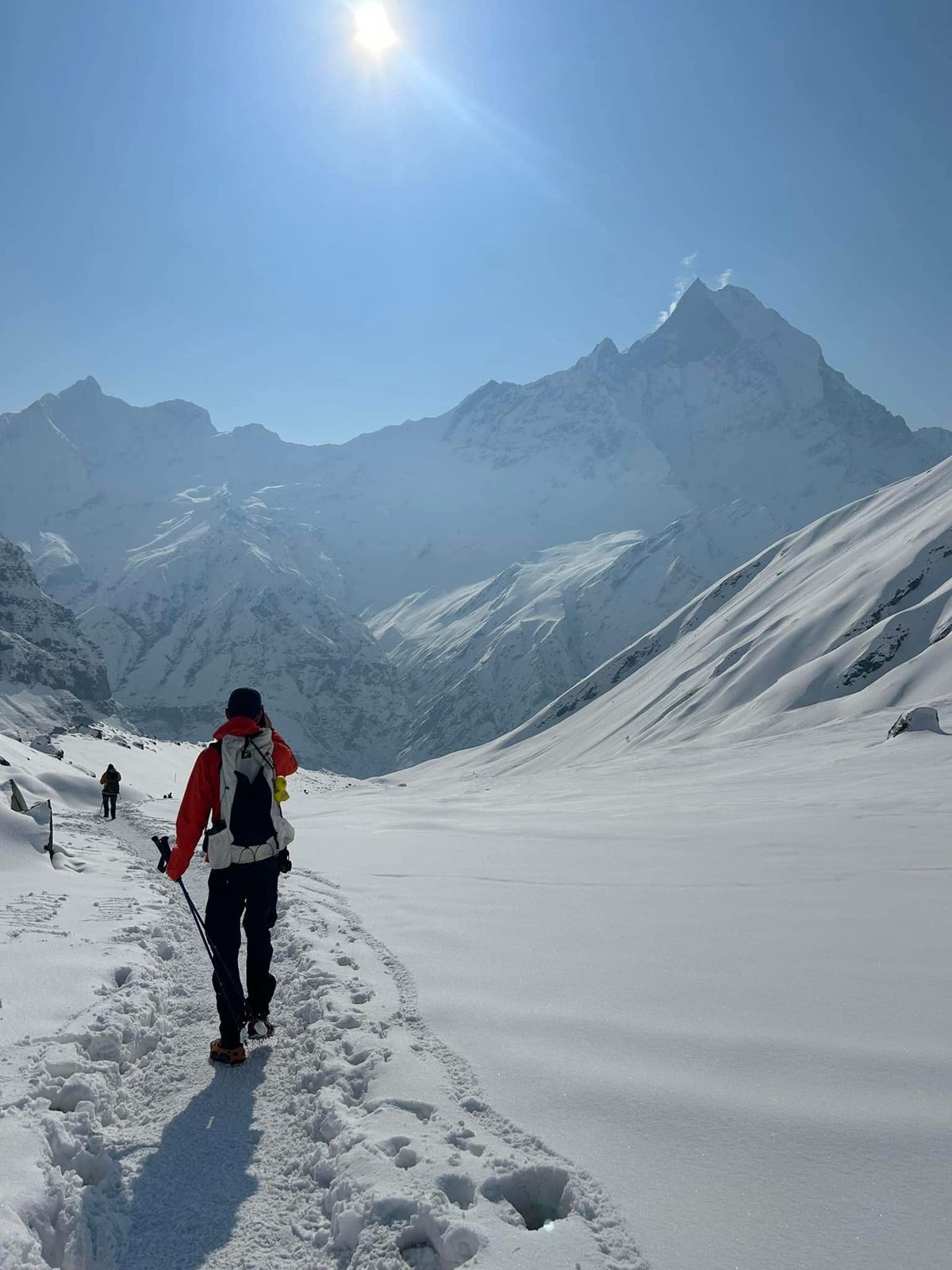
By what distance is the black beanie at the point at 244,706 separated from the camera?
6.60 meters

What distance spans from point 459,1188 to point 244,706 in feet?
13.3

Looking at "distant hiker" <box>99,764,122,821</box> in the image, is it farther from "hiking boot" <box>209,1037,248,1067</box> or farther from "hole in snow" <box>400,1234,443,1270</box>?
"hole in snow" <box>400,1234,443,1270</box>

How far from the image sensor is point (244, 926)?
21.2 feet

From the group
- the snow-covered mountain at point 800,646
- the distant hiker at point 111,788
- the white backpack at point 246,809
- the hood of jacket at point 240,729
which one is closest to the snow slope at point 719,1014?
the white backpack at point 246,809

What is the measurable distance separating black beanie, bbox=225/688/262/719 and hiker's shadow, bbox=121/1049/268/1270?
283 centimetres

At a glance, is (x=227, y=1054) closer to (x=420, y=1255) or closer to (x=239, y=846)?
(x=239, y=846)

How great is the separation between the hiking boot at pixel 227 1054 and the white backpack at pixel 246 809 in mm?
1357

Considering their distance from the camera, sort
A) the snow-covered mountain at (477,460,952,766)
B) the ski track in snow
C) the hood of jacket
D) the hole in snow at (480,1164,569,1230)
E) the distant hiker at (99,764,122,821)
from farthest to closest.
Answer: the snow-covered mountain at (477,460,952,766), the distant hiker at (99,764,122,821), the hood of jacket, the hole in snow at (480,1164,569,1230), the ski track in snow

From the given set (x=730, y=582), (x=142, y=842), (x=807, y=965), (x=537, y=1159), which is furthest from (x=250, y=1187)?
(x=730, y=582)

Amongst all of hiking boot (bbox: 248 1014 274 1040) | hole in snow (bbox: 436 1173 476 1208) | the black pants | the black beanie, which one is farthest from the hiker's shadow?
the black beanie

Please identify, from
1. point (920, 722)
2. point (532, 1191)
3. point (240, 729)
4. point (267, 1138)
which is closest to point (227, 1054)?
point (267, 1138)

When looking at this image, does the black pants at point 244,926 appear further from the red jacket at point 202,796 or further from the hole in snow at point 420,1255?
the hole in snow at point 420,1255

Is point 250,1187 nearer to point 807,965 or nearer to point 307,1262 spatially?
point 307,1262

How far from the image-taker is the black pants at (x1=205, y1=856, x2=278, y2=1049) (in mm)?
6348
